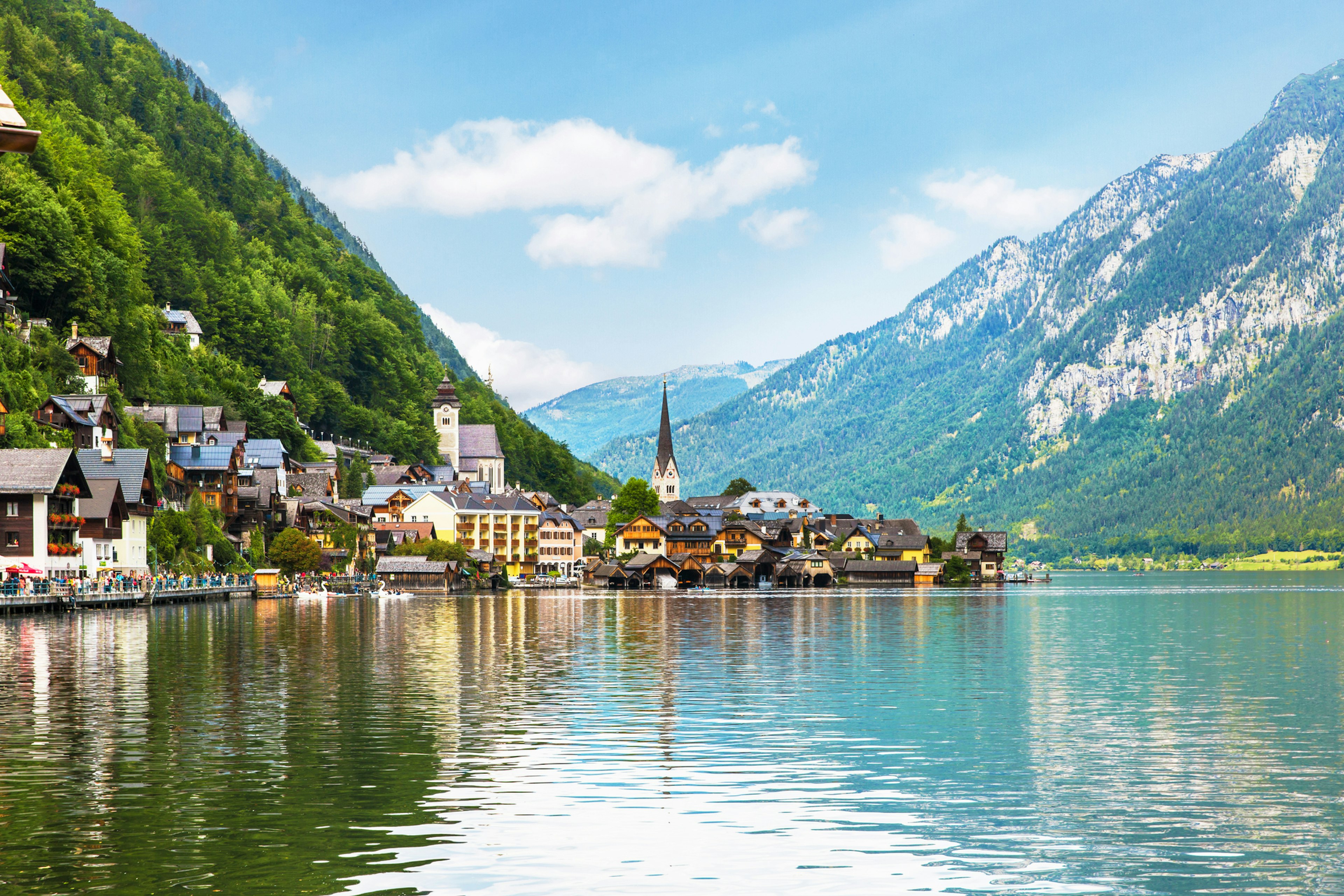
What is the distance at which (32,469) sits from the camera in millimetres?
89562

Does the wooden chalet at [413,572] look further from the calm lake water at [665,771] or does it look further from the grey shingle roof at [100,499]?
the calm lake water at [665,771]

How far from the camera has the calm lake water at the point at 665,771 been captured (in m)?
17.2

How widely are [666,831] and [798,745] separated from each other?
9.57 metres

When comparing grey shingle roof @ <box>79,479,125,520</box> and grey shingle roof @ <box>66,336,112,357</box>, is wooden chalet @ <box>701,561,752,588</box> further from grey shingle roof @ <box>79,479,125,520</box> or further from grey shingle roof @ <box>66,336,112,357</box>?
grey shingle roof @ <box>79,479,125,520</box>

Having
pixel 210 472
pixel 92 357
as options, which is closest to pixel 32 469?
pixel 92 357

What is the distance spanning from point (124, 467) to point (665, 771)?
3738 inches

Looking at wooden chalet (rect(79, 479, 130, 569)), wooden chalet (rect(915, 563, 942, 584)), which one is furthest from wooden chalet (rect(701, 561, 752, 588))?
wooden chalet (rect(79, 479, 130, 569))

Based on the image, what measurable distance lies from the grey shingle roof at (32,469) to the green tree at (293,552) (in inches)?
1967

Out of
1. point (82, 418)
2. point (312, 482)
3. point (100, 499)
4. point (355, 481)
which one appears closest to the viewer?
point (100, 499)

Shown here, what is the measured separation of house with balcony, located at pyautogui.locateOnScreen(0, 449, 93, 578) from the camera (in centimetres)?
8881

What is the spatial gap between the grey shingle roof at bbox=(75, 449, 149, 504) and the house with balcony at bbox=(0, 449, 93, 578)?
36.6 ft

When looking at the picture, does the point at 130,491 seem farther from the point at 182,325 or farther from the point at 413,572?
the point at 182,325

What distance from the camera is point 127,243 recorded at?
15025 cm

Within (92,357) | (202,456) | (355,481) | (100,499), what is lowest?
(100,499)
